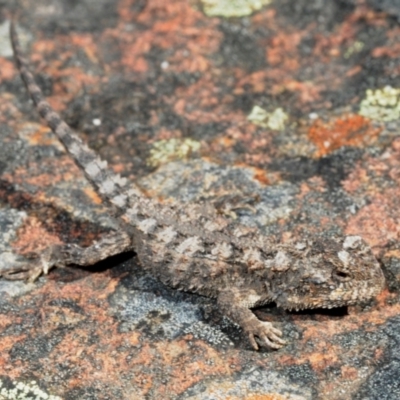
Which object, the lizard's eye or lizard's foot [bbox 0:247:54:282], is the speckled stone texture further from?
the lizard's eye

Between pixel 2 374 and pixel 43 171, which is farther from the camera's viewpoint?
pixel 43 171

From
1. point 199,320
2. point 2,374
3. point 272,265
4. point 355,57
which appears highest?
point 355,57

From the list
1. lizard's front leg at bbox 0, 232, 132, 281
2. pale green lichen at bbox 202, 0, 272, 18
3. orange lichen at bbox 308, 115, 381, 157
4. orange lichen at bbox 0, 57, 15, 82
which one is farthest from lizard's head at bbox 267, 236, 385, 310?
orange lichen at bbox 0, 57, 15, 82

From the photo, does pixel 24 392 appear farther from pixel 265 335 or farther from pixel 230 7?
pixel 230 7

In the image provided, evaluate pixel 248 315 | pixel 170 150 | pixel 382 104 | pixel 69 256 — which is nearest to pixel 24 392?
pixel 69 256

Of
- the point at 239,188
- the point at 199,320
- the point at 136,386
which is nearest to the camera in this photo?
the point at 136,386

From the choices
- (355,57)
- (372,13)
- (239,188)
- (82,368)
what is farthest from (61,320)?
(372,13)

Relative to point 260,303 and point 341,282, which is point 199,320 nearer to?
point 260,303

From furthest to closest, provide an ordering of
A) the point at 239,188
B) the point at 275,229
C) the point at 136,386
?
the point at 239,188
the point at 275,229
the point at 136,386
